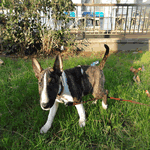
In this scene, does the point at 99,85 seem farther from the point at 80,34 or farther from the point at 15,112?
the point at 80,34

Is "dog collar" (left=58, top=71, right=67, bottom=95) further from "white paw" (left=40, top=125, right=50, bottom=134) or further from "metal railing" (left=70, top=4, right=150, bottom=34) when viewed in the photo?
"metal railing" (left=70, top=4, right=150, bottom=34)

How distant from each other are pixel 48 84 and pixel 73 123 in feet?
3.37

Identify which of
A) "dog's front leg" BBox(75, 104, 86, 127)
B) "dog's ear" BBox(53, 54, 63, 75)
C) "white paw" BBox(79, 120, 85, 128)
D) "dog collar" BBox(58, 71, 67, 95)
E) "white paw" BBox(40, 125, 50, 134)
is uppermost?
"dog's ear" BBox(53, 54, 63, 75)

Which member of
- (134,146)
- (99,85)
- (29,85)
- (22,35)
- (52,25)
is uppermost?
(52,25)

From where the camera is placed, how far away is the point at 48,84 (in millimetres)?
1889

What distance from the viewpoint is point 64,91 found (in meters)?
2.22

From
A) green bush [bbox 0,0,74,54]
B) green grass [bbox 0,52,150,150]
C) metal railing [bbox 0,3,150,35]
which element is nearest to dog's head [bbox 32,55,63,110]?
green grass [bbox 0,52,150,150]

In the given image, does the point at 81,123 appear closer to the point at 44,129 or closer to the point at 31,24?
the point at 44,129

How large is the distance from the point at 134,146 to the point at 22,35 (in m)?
5.65

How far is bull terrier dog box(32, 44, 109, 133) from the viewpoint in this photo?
6.15 feet

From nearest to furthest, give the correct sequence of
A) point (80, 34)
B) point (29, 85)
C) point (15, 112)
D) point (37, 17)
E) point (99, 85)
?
point (99, 85) → point (15, 112) → point (29, 85) → point (37, 17) → point (80, 34)

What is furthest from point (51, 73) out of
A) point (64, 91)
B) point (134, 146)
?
point (134, 146)

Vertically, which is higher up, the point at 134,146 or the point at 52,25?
the point at 52,25

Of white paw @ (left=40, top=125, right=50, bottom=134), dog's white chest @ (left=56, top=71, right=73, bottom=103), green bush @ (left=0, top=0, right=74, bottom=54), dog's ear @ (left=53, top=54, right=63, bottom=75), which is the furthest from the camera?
green bush @ (left=0, top=0, right=74, bottom=54)
